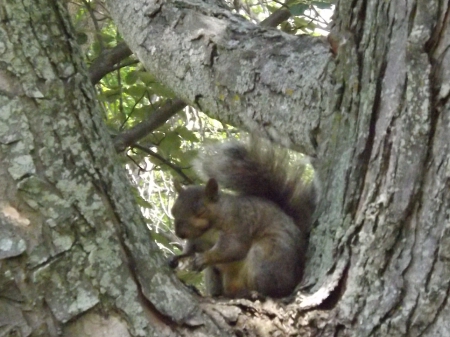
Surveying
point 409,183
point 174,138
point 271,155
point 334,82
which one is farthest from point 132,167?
point 409,183

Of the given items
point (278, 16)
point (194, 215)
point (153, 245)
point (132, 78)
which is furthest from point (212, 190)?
point (153, 245)

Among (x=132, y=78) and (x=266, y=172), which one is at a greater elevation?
(x=132, y=78)

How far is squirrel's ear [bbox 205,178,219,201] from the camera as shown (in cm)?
252

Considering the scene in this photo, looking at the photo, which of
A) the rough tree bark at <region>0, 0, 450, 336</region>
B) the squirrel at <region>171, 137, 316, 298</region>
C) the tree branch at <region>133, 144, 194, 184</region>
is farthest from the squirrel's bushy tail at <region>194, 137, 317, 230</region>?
the rough tree bark at <region>0, 0, 450, 336</region>

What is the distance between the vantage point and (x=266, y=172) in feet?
8.16

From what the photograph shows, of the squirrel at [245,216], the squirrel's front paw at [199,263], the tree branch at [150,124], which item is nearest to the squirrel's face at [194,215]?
the squirrel at [245,216]

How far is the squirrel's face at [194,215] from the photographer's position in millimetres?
2562

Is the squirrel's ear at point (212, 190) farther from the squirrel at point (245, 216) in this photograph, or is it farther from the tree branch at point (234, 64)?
the tree branch at point (234, 64)

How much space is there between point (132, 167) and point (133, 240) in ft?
10.1

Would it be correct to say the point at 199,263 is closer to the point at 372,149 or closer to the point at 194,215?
the point at 194,215

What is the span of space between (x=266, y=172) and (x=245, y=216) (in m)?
0.17

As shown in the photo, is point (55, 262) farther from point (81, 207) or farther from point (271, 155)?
point (271, 155)

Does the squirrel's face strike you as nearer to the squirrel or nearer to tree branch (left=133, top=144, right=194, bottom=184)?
the squirrel

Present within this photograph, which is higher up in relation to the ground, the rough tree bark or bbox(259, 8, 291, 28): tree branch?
bbox(259, 8, 291, 28): tree branch
